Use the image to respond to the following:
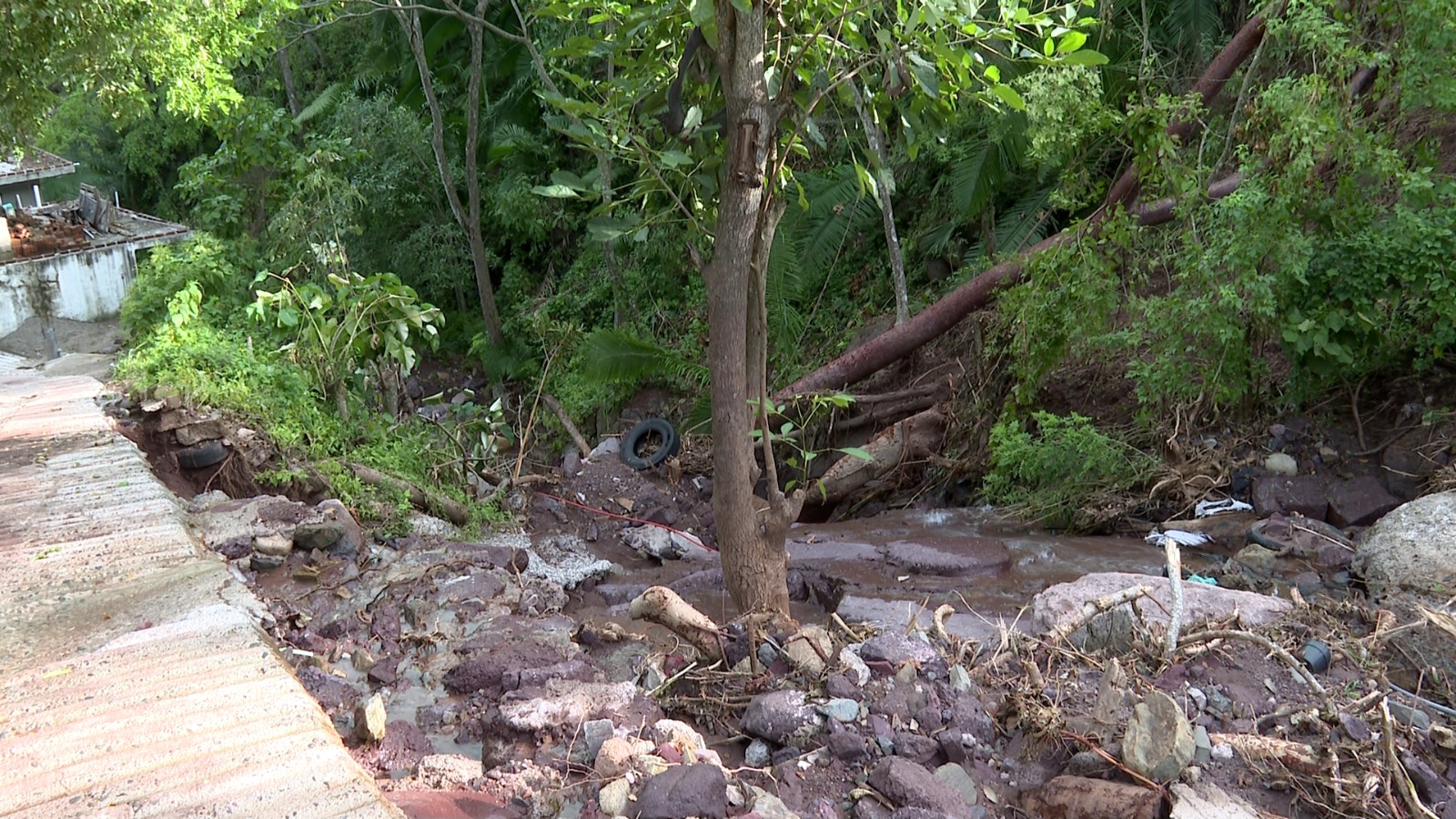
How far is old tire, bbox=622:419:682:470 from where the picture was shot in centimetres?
963

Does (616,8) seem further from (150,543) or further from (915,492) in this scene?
(915,492)

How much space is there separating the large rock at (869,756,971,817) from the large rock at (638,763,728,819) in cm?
51

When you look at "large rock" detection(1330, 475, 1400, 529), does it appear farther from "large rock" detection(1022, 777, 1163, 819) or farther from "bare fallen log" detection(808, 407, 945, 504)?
"large rock" detection(1022, 777, 1163, 819)

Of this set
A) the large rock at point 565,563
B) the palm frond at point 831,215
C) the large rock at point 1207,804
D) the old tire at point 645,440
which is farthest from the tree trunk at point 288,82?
the large rock at point 1207,804

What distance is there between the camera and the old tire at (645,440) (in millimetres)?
9633

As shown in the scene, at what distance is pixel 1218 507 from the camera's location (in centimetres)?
623

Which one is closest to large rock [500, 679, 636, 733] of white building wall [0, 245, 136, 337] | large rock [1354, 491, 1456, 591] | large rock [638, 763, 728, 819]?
large rock [638, 763, 728, 819]

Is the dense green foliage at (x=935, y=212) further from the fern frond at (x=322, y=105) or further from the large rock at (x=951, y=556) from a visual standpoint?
the fern frond at (x=322, y=105)

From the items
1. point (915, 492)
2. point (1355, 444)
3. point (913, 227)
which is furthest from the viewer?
point (913, 227)

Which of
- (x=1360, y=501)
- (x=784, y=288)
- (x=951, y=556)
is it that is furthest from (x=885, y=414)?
(x=1360, y=501)

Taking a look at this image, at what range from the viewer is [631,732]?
3.06m

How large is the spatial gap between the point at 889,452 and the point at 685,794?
20.1 feet

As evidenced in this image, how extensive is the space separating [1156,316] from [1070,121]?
1664mm

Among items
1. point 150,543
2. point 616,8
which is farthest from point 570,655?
point 616,8
